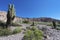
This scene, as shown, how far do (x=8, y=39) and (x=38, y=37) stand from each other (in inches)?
186

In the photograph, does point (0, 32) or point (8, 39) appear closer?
A: point (8, 39)

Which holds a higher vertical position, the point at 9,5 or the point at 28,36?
the point at 9,5

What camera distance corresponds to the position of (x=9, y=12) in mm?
26016

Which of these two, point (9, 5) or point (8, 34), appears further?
point (9, 5)

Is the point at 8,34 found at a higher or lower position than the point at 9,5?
lower

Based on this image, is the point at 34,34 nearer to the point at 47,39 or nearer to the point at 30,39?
the point at 30,39

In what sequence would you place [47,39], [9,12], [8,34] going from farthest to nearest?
[9,12], [8,34], [47,39]

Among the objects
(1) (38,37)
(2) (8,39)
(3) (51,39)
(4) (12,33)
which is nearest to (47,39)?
(3) (51,39)

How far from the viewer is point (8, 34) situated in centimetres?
1889

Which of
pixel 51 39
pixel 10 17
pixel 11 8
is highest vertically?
pixel 11 8

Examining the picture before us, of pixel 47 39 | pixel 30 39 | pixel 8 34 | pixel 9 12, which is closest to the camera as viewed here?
pixel 30 39

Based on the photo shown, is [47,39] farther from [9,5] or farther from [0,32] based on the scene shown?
[9,5]

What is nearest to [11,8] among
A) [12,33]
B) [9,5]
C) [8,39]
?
[9,5]

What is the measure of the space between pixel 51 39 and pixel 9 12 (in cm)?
1243
